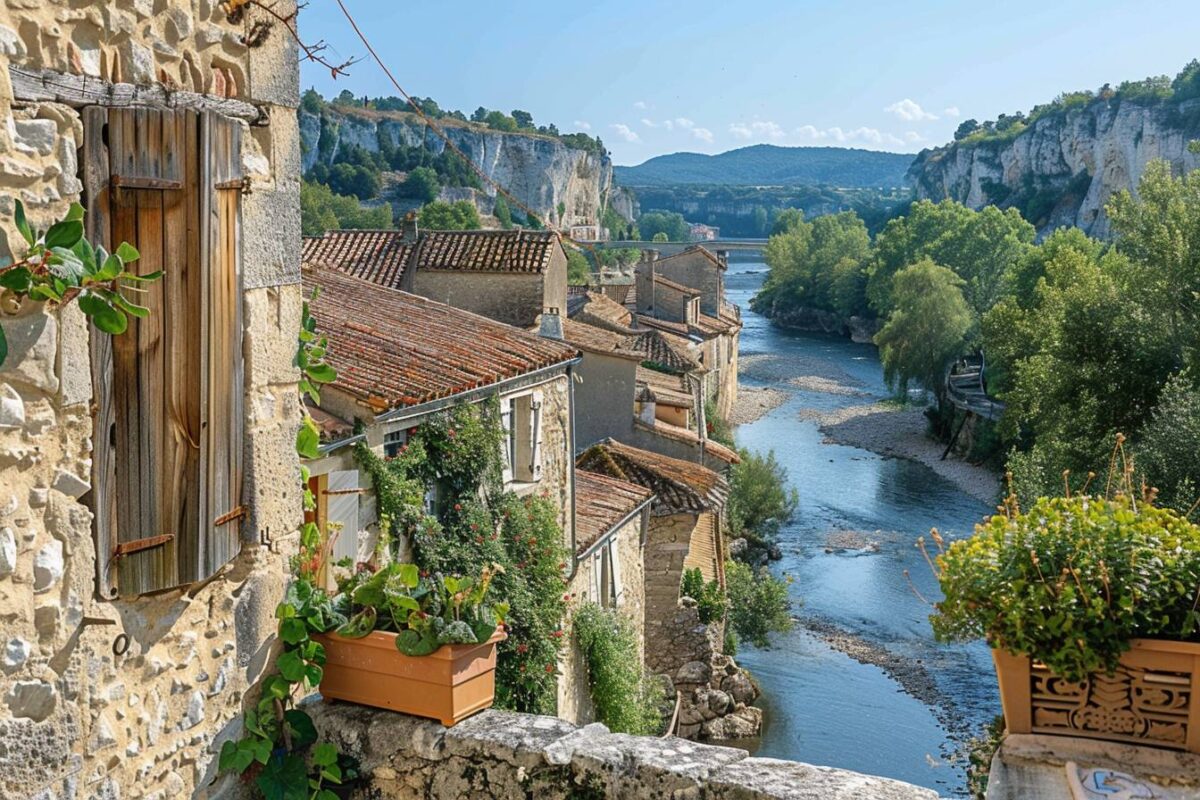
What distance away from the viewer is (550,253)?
17.8 metres

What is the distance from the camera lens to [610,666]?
12508 millimetres

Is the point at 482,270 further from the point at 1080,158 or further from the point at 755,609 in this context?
the point at 1080,158

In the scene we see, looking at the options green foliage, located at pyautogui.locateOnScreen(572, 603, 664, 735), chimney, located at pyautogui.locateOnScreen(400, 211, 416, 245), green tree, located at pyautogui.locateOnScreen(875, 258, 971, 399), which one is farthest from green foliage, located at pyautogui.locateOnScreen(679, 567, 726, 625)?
green tree, located at pyautogui.locateOnScreen(875, 258, 971, 399)

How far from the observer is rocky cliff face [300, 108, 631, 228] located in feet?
347

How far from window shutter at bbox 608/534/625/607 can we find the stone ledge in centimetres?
990

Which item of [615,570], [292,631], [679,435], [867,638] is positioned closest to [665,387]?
[679,435]

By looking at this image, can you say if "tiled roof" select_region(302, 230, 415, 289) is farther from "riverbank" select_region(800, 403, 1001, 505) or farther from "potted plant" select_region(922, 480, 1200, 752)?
"riverbank" select_region(800, 403, 1001, 505)

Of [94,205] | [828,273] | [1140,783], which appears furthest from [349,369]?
[828,273]

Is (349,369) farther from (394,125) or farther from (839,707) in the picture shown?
(394,125)

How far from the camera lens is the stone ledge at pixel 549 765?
3203 mm

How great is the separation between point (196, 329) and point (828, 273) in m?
81.2

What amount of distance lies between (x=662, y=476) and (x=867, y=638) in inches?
304

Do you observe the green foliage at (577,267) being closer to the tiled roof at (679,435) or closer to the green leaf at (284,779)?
the tiled roof at (679,435)

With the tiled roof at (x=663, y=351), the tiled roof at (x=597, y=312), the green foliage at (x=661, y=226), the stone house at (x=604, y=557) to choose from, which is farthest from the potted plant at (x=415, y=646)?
the green foliage at (x=661, y=226)
